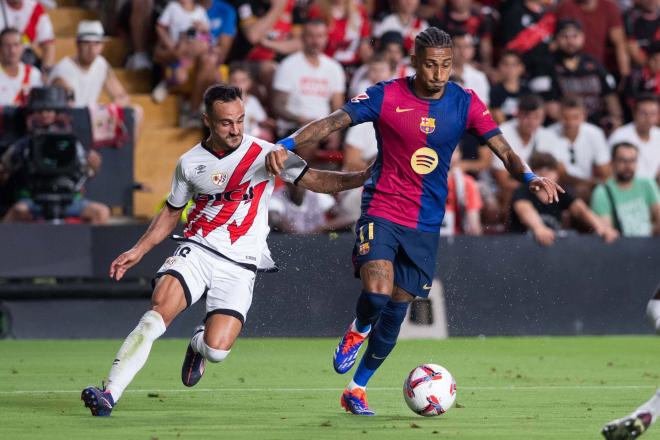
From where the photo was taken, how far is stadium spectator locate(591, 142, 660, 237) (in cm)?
1520

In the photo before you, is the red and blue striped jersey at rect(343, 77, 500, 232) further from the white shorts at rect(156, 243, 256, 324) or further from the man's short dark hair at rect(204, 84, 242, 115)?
the white shorts at rect(156, 243, 256, 324)

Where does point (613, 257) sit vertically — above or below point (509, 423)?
below

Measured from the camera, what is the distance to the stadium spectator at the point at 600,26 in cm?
1802

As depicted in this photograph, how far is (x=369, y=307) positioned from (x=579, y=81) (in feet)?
31.2

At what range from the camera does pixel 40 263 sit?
13.6 meters

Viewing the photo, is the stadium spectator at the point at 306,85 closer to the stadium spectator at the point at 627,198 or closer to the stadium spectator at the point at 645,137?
the stadium spectator at the point at 627,198

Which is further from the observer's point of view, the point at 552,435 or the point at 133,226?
the point at 133,226

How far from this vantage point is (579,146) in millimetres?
16125

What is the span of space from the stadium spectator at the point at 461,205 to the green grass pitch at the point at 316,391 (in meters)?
1.27

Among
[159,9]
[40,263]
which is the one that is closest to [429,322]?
[40,263]

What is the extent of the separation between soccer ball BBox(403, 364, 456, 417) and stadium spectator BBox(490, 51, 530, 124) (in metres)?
8.83

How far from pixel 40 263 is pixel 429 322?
4.18m

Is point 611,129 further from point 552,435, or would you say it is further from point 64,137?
point 552,435

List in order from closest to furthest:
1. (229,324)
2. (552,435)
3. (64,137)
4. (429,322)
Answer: (552,435) → (229,324) → (64,137) → (429,322)
